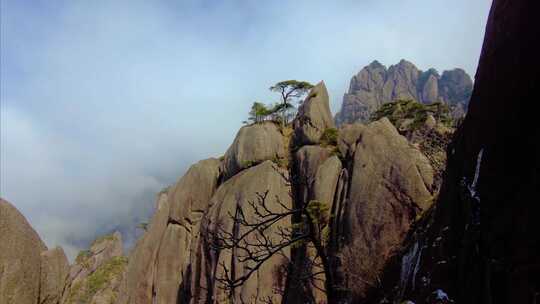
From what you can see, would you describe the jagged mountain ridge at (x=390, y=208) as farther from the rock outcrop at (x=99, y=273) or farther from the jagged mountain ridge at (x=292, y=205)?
the rock outcrop at (x=99, y=273)

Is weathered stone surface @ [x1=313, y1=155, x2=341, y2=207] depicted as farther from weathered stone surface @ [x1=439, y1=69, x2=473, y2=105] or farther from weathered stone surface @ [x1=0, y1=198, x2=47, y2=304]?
weathered stone surface @ [x1=439, y1=69, x2=473, y2=105]

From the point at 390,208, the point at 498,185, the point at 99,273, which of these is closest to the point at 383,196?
the point at 390,208

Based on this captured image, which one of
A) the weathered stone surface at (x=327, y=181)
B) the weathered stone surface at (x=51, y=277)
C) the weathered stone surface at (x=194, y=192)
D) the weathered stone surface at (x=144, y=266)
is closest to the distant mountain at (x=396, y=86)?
the weathered stone surface at (x=194, y=192)

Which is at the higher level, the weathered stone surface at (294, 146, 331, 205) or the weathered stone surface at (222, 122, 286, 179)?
the weathered stone surface at (222, 122, 286, 179)

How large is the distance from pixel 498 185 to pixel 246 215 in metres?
19.4

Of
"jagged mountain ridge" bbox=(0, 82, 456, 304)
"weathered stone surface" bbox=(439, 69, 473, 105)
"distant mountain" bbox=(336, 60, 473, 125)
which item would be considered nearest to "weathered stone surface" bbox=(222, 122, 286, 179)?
"jagged mountain ridge" bbox=(0, 82, 456, 304)

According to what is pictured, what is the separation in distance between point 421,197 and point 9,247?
1799 cm

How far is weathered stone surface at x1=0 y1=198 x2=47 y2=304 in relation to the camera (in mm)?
14203

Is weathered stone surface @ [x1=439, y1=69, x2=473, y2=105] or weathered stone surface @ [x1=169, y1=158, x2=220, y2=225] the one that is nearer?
weathered stone surface @ [x1=169, y1=158, x2=220, y2=225]

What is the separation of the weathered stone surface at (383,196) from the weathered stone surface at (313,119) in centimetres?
777

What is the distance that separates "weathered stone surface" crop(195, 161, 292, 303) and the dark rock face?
14591 millimetres

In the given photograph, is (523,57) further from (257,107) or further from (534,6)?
(257,107)

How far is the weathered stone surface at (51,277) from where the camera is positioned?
615 inches

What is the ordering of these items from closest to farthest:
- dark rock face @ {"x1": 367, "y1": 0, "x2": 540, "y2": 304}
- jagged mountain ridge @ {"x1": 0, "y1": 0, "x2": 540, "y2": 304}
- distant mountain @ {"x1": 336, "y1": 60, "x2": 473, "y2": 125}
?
dark rock face @ {"x1": 367, "y1": 0, "x2": 540, "y2": 304} < jagged mountain ridge @ {"x1": 0, "y1": 0, "x2": 540, "y2": 304} < distant mountain @ {"x1": 336, "y1": 60, "x2": 473, "y2": 125}
